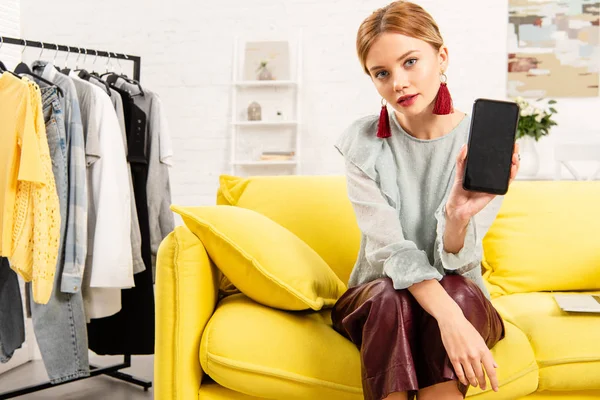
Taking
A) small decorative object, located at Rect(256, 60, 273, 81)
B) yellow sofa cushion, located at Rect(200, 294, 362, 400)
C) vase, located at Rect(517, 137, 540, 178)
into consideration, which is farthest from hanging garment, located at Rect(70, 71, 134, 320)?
vase, located at Rect(517, 137, 540, 178)

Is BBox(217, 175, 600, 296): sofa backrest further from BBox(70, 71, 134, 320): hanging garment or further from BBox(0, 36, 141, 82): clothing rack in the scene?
BBox(0, 36, 141, 82): clothing rack

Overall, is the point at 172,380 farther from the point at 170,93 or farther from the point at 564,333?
the point at 170,93

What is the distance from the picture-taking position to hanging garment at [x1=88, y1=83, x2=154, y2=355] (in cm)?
229

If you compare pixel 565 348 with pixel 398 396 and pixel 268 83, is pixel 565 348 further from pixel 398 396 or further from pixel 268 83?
pixel 268 83

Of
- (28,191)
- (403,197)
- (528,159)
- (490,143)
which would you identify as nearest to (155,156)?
(28,191)

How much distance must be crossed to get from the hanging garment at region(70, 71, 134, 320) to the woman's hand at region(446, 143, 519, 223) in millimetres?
1274

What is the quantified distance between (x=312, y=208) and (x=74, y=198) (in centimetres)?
79

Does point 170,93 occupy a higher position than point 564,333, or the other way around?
point 170,93

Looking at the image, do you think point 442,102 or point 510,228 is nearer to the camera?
point 442,102

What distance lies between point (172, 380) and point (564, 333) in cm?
91

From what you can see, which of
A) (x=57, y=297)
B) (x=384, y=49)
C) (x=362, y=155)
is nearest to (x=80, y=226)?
(x=57, y=297)

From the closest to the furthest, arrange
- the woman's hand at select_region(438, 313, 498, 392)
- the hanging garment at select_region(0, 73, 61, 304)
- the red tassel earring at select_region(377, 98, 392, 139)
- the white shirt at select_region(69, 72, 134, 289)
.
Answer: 1. the woman's hand at select_region(438, 313, 498, 392)
2. the red tassel earring at select_region(377, 98, 392, 139)
3. the hanging garment at select_region(0, 73, 61, 304)
4. the white shirt at select_region(69, 72, 134, 289)

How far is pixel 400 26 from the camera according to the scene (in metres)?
1.31

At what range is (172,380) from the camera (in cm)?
131
